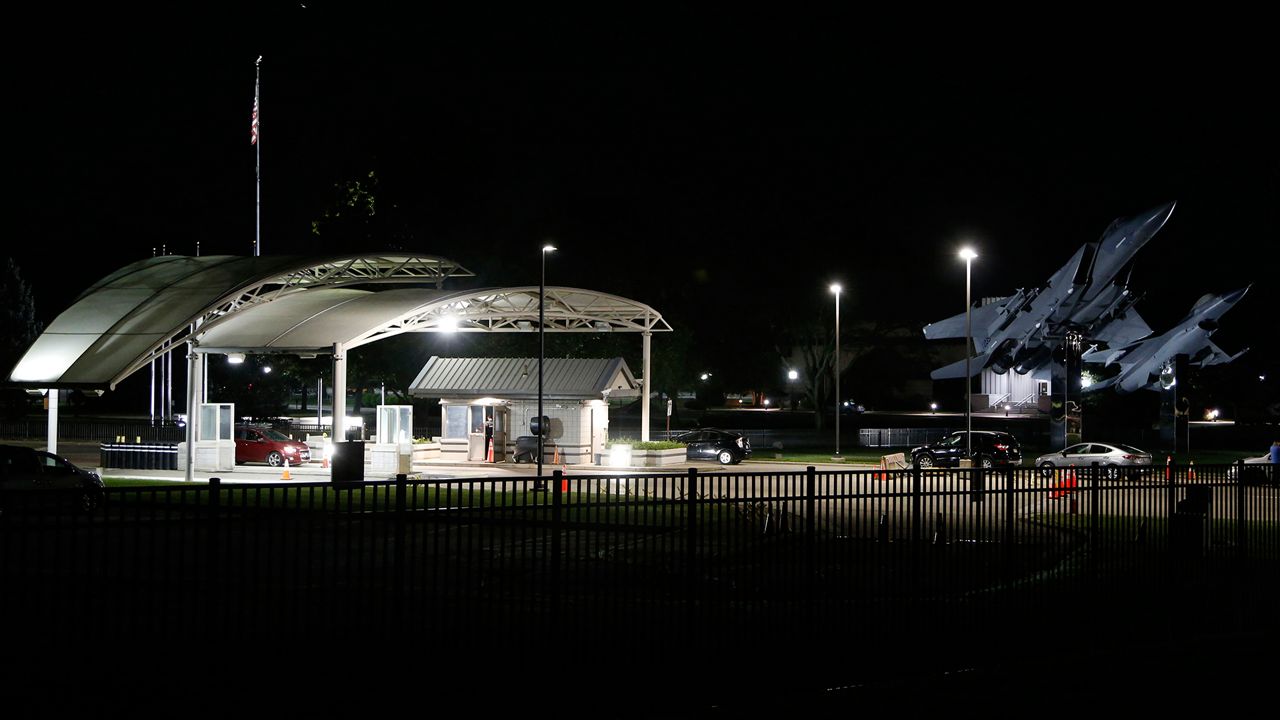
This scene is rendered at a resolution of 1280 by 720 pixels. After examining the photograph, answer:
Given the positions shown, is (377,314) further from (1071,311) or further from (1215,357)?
(1215,357)

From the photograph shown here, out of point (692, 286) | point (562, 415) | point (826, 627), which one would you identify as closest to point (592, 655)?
point (826, 627)

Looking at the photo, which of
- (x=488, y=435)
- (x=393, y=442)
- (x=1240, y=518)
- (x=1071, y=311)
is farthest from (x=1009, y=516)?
(x=1071, y=311)

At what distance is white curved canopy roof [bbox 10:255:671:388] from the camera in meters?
34.0

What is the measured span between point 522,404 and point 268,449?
31.0 feet

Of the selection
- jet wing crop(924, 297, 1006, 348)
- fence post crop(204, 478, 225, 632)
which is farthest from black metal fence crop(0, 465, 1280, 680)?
jet wing crop(924, 297, 1006, 348)

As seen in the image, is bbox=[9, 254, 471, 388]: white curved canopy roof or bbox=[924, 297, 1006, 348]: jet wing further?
bbox=[924, 297, 1006, 348]: jet wing

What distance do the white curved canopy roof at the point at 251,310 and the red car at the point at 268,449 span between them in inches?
173

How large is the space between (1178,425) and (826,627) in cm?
5049

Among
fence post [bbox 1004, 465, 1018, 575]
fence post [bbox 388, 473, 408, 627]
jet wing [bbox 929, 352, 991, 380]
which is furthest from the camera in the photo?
jet wing [bbox 929, 352, 991, 380]

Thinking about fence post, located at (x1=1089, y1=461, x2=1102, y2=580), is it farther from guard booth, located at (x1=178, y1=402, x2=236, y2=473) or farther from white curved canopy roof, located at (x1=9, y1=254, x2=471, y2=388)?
guard booth, located at (x1=178, y1=402, x2=236, y2=473)

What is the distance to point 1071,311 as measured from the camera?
57.4 m

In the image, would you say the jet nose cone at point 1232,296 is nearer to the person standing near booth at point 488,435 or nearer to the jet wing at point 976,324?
the jet wing at point 976,324

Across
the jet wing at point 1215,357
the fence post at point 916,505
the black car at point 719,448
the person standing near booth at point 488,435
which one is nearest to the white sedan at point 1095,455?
the black car at point 719,448

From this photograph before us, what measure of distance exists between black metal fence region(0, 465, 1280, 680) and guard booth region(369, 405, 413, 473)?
66.6ft
